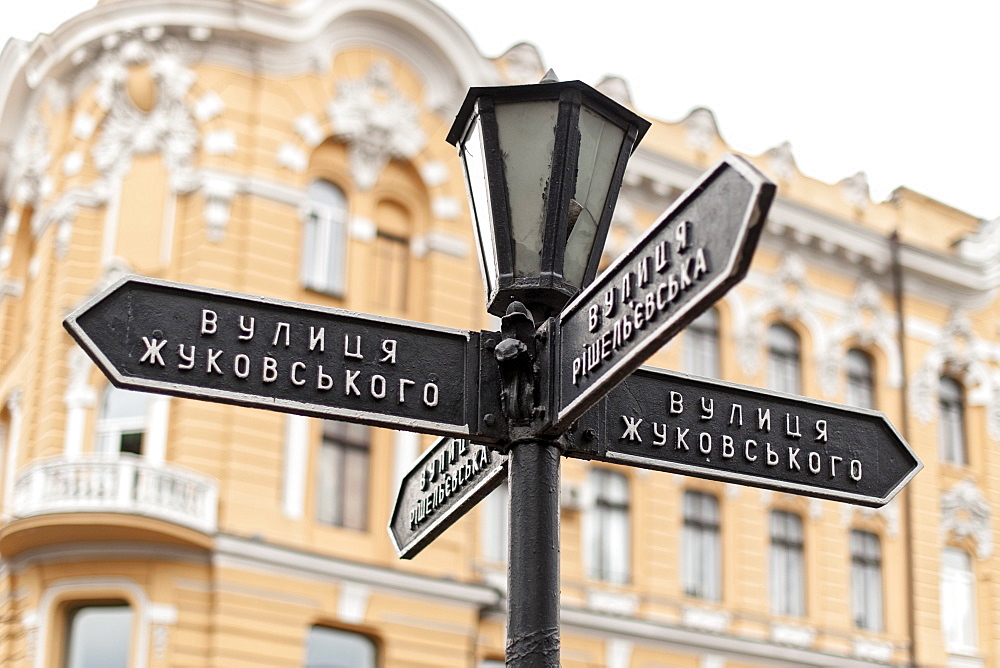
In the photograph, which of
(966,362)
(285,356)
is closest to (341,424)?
(966,362)

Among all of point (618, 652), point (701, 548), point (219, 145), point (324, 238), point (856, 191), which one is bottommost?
point (618, 652)

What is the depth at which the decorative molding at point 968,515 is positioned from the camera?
26844mm

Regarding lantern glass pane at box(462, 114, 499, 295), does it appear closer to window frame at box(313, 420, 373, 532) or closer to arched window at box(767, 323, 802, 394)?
window frame at box(313, 420, 373, 532)

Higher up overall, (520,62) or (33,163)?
(520,62)

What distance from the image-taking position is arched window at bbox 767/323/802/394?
25688 mm

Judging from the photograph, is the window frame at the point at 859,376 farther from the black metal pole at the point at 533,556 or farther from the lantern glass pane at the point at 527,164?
the black metal pole at the point at 533,556

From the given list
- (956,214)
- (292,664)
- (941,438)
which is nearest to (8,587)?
(292,664)

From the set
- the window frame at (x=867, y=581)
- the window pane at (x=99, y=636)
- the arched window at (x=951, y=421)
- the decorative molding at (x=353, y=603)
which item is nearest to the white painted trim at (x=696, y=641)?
the window frame at (x=867, y=581)

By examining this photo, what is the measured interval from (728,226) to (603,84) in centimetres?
2130

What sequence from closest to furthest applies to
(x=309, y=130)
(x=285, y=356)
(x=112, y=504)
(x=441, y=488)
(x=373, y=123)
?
(x=285, y=356) < (x=441, y=488) < (x=112, y=504) < (x=309, y=130) < (x=373, y=123)

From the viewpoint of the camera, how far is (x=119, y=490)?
1895cm

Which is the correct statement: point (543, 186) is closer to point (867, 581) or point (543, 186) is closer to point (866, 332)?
point (867, 581)

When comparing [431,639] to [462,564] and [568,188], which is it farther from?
[568,188]

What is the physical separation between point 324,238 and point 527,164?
17.8m
